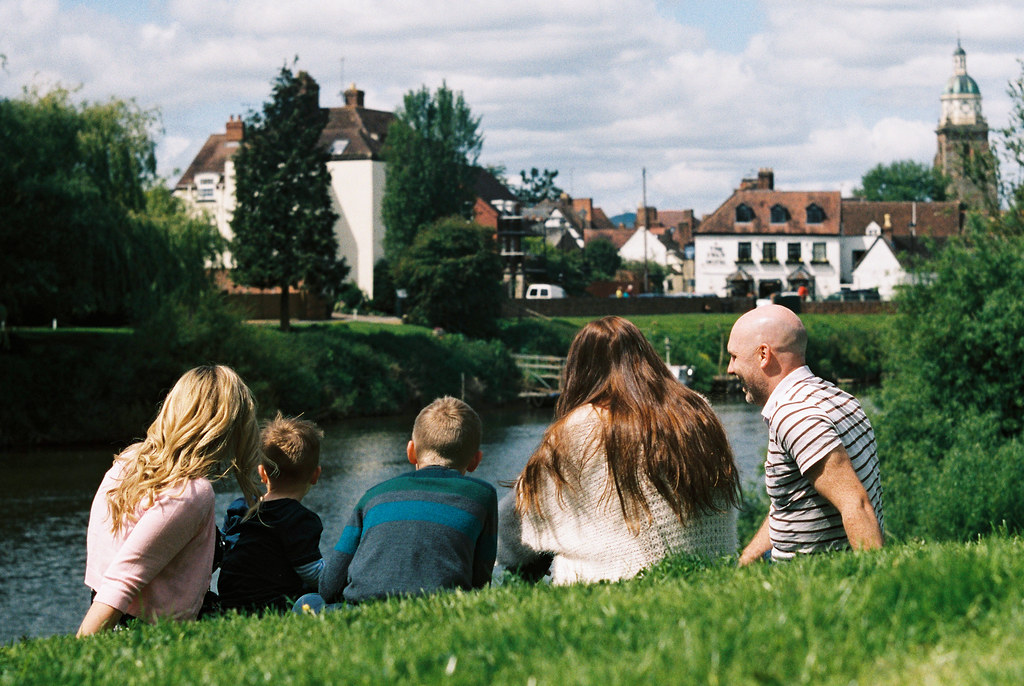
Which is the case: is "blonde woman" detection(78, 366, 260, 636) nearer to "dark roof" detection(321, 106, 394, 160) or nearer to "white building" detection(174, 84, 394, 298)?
"white building" detection(174, 84, 394, 298)

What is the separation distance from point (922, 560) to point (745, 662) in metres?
1.43

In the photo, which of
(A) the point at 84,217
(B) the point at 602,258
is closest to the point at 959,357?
(A) the point at 84,217

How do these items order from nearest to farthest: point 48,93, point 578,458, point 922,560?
point 922,560, point 578,458, point 48,93

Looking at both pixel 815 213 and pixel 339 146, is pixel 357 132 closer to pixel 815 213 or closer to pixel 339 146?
pixel 339 146

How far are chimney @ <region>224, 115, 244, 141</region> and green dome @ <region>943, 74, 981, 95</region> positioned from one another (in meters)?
93.1

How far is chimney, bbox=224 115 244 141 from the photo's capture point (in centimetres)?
7738

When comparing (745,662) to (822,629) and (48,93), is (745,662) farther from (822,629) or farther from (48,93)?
(48,93)

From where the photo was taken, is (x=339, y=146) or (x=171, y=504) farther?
(x=339, y=146)

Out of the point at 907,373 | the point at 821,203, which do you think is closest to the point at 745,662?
the point at 907,373

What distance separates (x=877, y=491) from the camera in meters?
5.12

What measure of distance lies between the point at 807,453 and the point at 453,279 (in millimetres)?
53938

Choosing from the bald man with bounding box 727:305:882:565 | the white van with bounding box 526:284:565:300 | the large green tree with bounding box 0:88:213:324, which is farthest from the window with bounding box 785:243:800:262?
the bald man with bounding box 727:305:882:565

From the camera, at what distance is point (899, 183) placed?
13150 centimetres

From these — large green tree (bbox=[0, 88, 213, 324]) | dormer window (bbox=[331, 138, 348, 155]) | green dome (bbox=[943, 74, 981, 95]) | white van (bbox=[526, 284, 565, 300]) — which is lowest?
white van (bbox=[526, 284, 565, 300])
